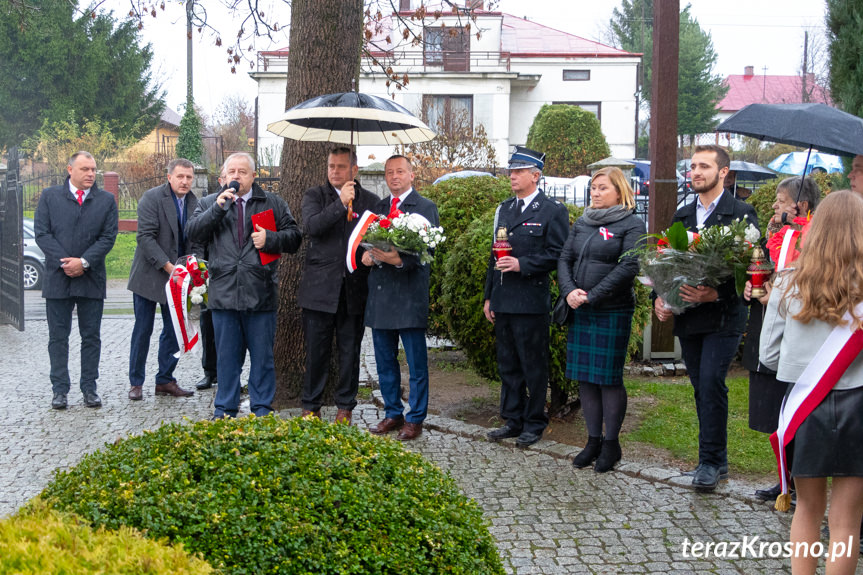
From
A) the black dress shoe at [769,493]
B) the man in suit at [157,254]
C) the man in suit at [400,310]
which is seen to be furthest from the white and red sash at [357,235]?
the black dress shoe at [769,493]

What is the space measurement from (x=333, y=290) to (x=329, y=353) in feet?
1.78

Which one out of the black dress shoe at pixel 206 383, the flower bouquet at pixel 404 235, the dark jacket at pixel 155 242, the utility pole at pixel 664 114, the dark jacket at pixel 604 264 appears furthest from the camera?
the utility pole at pixel 664 114

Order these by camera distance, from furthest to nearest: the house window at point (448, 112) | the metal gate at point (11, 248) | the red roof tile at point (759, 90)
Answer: the red roof tile at point (759, 90), the house window at point (448, 112), the metal gate at point (11, 248)

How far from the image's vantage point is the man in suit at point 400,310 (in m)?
6.71

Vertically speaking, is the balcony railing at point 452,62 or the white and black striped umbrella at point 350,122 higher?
the balcony railing at point 452,62

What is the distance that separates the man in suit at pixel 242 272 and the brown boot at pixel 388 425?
34.6 inches

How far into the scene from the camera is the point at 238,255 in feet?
22.0

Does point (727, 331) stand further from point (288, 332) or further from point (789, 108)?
point (288, 332)

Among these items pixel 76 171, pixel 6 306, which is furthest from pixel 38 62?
pixel 76 171

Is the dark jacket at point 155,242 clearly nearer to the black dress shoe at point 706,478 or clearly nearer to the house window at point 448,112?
the black dress shoe at point 706,478

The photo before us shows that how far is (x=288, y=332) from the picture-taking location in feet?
25.6

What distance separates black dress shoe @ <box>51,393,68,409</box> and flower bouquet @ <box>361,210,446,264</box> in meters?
3.29

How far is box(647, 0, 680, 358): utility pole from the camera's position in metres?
8.91

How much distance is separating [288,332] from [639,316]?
3.08 meters
